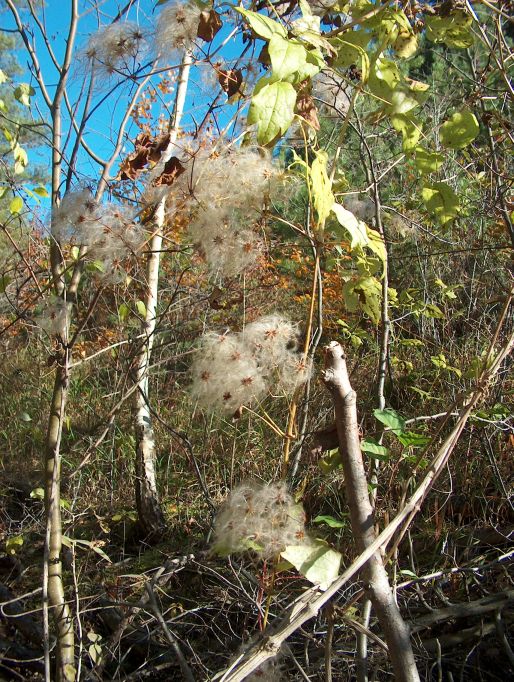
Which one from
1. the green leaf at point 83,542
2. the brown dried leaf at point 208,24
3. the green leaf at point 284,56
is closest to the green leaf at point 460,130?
the green leaf at point 284,56

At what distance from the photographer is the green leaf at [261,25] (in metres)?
0.75

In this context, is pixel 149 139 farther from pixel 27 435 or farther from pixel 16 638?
pixel 27 435

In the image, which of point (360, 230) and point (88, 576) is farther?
point (88, 576)

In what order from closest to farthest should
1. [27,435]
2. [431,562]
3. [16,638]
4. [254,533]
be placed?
[254,533] < [16,638] < [431,562] < [27,435]

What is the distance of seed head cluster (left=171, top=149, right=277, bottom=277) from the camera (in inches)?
50.9

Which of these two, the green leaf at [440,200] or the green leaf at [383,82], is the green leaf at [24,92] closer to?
the green leaf at [383,82]

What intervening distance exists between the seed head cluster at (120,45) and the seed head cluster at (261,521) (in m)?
1.30

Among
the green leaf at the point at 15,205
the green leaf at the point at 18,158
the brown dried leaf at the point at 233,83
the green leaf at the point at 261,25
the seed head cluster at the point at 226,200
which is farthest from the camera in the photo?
the green leaf at the point at 18,158

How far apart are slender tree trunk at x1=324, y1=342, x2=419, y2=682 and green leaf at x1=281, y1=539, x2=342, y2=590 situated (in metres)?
0.08

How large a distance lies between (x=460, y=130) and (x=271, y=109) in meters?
0.51

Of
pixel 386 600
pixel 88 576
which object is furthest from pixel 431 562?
pixel 386 600

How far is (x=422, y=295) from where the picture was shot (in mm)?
4781

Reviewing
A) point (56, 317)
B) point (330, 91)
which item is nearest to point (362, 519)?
point (56, 317)

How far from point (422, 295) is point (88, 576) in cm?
317
